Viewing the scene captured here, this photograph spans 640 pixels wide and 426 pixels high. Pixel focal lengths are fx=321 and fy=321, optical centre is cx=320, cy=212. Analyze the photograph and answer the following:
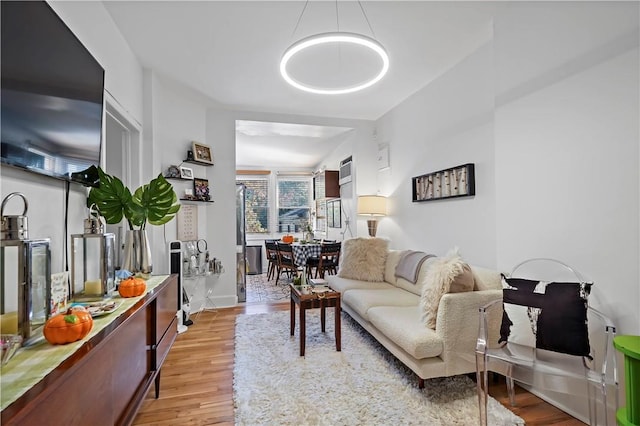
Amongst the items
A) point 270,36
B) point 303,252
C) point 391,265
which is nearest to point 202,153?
point 270,36

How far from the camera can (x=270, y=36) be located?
278 cm

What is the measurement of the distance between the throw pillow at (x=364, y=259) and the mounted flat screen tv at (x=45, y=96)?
9.57ft

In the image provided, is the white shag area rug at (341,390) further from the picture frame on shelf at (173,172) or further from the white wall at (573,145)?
the picture frame on shelf at (173,172)

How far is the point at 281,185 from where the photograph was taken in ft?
26.7

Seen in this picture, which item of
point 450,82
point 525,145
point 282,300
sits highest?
point 450,82

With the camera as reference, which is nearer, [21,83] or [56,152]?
[21,83]

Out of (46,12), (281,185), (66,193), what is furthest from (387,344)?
(281,185)

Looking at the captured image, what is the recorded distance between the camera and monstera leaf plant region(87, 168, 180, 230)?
6.64 ft

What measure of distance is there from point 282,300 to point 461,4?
4.10 m

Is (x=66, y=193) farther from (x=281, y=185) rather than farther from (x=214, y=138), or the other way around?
(x=281, y=185)

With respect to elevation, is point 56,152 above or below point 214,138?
below

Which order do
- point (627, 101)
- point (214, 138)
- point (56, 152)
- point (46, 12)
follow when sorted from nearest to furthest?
point (46, 12) < point (56, 152) < point (627, 101) < point (214, 138)

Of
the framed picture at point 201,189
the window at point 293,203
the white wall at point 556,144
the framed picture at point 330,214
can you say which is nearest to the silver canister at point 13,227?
the white wall at point 556,144

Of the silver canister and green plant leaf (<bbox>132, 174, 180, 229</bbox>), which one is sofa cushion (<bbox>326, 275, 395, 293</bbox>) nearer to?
green plant leaf (<bbox>132, 174, 180, 229</bbox>)
